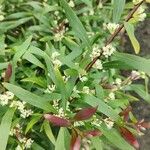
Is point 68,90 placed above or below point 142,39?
above

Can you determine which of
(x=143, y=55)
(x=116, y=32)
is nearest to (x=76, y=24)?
(x=116, y=32)

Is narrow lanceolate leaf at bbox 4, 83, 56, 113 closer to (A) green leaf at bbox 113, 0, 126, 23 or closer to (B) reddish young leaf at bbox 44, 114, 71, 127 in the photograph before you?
(B) reddish young leaf at bbox 44, 114, 71, 127

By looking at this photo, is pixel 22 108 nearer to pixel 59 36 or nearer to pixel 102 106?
pixel 102 106

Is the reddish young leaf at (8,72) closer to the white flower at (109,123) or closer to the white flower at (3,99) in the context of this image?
the white flower at (3,99)

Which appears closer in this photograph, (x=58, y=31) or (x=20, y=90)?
(x=20, y=90)

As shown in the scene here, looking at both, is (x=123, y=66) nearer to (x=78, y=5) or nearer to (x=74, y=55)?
(x=74, y=55)

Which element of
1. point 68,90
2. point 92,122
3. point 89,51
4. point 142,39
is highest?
point 89,51

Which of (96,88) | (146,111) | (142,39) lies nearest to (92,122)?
(96,88)
